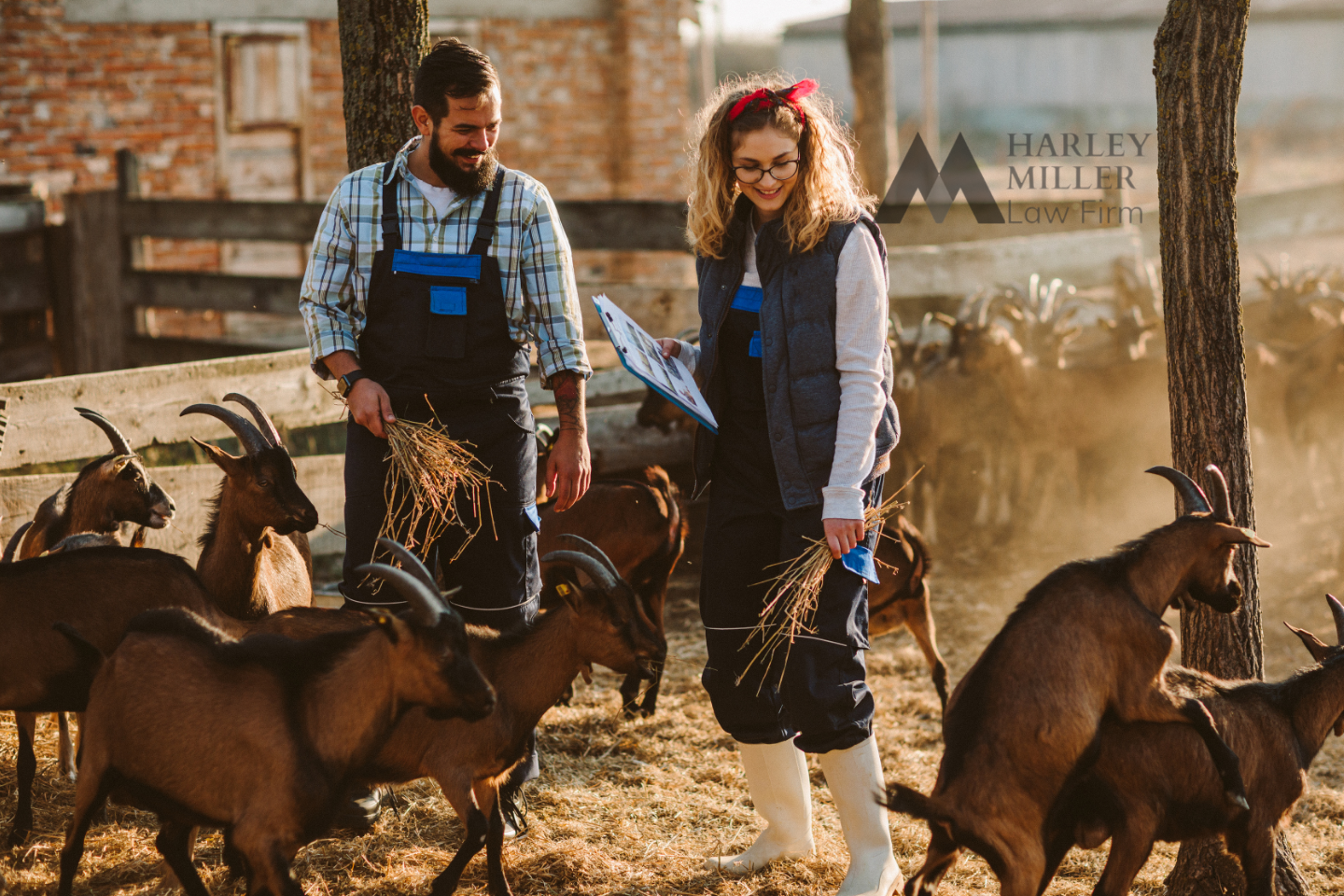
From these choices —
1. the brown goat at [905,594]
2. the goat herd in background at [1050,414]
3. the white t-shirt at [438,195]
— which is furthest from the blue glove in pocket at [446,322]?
the goat herd in background at [1050,414]

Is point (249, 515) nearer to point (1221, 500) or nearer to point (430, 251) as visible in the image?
point (430, 251)

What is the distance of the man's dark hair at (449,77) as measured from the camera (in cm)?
409

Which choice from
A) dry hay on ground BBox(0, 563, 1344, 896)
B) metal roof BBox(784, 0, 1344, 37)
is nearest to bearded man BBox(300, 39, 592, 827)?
dry hay on ground BBox(0, 563, 1344, 896)

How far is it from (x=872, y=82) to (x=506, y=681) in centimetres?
1176

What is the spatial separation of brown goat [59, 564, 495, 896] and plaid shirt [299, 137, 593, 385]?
1.02m

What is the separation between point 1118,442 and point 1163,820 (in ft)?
21.0

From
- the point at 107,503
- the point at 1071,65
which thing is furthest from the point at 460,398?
the point at 1071,65

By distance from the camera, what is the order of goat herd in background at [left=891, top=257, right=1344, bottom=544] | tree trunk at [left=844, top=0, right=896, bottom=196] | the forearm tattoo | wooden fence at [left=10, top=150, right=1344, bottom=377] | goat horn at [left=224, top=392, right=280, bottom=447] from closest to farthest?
the forearm tattoo, goat horn at [left=224, top=392, right=280, bottom=447], goat herd in background at [left=891, top=257, right=1344, bottom=544], wooden fence at [left=10, top=150, right=1344, bottom=377], tree trunk at [left=844, top=0, right=896, bottom=196]

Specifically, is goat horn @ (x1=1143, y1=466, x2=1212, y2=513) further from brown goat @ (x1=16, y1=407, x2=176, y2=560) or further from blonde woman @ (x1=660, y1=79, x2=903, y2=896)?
brown goat @ (x1=16, y1=407, x2=176, y2=560)

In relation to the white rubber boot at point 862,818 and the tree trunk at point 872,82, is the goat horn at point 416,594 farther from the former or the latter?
the tree trunk at point 872,82

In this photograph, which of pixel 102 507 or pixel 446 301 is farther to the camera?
pixel 102 507

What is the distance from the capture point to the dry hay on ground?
448 centimetres

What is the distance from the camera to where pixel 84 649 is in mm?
3939

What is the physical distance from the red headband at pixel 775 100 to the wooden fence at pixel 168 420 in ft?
8.19
